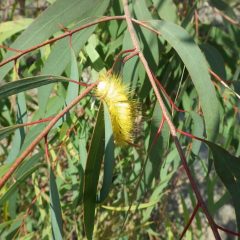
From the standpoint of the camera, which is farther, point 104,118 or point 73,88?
point 73,88

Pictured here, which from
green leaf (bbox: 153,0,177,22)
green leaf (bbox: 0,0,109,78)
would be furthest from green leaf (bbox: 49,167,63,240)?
green leaf (bbox: 153,0,177,22)

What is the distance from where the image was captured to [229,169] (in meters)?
0.79

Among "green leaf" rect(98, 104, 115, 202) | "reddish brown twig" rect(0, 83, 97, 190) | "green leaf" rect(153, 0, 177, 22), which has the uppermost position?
"green leaf" rect(153, 0, 177, 22)

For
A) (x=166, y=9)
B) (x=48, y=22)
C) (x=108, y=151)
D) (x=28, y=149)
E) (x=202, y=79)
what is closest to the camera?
(x=28, y=149)

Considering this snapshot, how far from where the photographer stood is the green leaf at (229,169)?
2.58ft

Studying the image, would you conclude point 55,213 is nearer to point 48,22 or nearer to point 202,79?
point 202,79

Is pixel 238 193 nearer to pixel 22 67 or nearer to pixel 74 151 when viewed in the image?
pixel 74 151

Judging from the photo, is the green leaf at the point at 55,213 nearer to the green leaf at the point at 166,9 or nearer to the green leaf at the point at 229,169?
the green leaf at the point at 229,169

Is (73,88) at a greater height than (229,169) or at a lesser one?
greater

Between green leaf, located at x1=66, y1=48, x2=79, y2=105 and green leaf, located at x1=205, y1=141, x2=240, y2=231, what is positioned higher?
green leaf, located at x1=66, y1=48, x2=79, y2=105

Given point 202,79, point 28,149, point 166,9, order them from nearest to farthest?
point 28,149
point 202,79
point 166,9

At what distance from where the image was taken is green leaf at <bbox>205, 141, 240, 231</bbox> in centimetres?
79

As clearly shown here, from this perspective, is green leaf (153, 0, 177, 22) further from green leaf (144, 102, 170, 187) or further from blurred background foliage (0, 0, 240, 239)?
green leaf (144, 102, 170, 187)

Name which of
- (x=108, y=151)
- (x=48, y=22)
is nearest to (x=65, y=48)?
(x=48, y=22)
